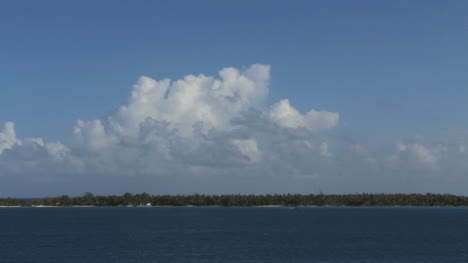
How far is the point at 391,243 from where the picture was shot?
404 ft

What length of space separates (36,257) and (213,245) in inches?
1421

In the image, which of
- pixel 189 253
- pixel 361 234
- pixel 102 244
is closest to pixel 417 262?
pixel 189 253

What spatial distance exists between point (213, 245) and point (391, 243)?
4012cm

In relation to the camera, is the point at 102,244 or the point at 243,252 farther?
the point at 102,244

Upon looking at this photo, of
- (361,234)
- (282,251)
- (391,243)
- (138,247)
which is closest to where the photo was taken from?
(282,251)

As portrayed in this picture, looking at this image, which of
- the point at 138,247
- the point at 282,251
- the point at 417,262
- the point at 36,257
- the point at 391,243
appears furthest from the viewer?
the point at 391,243

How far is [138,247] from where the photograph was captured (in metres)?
114

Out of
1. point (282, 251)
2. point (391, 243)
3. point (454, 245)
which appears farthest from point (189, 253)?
point (454, 245)

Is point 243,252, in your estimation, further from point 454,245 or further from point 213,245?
point 454,245

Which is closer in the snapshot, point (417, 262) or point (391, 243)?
point (417, 262)

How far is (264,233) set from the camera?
488 ft

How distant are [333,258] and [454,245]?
39.6 m

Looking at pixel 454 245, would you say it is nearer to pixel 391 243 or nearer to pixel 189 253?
pixel 391 243

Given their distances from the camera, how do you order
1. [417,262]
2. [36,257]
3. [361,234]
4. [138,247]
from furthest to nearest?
1. [361,234]
2. [138,247]
3. [36,257]
4. [417,262]
